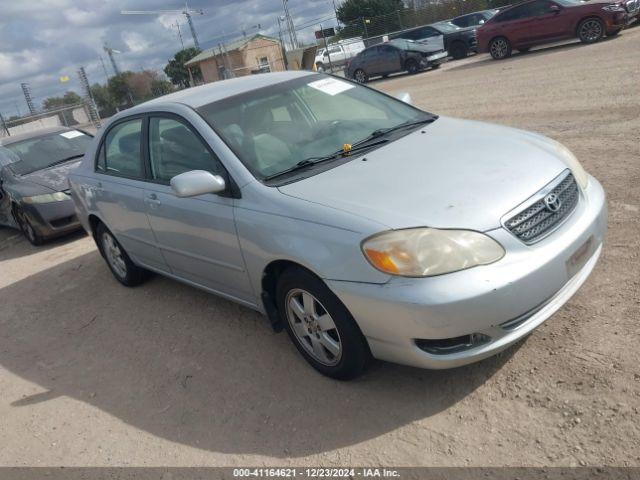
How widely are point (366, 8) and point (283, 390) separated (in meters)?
57.8

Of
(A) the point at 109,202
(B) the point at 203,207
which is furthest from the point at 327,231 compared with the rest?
(A) the point at 109,202

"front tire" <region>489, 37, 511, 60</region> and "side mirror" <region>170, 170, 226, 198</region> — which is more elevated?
"side mirror" <region>170, 170, 226, 198</region>

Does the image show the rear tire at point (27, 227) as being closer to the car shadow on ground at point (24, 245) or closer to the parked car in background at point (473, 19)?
the car shadow on ground at point (24, 245)

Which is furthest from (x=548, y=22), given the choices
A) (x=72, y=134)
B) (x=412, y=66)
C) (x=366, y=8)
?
(x=366, y=8)

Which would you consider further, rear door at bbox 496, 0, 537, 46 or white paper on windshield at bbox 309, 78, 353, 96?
rear door at bbox 496, 0, 537, 46

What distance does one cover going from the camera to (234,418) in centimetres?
318

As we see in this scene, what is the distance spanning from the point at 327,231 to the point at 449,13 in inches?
1449

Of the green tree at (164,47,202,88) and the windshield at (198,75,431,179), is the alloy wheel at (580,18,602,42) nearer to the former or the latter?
the windshield at (198,75,431,179)

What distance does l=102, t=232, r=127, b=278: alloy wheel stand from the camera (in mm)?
5449

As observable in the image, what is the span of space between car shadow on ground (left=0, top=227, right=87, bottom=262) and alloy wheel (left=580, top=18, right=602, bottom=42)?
14.3m

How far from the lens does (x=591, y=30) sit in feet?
51.1

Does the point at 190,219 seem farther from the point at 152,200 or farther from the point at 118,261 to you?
the point at 118,261

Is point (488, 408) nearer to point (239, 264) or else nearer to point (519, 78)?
point (239, 264)

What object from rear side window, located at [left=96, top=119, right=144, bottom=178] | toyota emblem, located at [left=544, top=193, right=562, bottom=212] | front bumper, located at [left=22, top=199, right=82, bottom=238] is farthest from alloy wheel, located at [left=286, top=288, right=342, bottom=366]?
front bumper, located at [left=22, top=199, right=82, bottom=238]
